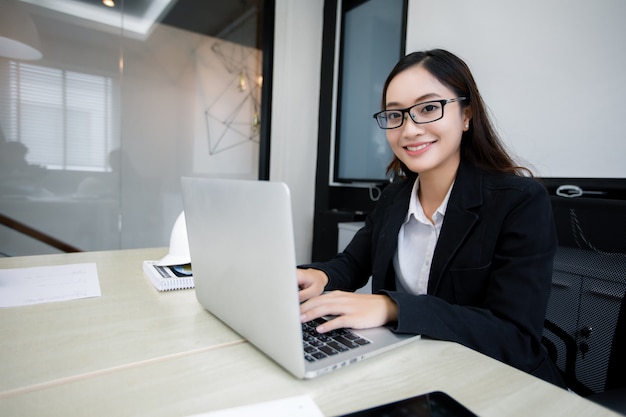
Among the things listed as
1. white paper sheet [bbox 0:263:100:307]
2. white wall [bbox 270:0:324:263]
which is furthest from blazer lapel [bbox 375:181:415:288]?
white wall [bbox 270:0:324:263]

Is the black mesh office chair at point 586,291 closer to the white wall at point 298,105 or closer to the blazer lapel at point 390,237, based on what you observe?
the blazer lapel at point 390,237

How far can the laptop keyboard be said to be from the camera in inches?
21.3

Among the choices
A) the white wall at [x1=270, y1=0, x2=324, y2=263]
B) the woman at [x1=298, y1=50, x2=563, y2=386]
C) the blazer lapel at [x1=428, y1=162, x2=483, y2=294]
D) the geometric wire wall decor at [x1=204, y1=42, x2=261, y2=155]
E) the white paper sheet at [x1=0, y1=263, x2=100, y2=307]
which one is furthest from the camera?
the white wall at [x1=270, y1=0, x2=324, y2=263]

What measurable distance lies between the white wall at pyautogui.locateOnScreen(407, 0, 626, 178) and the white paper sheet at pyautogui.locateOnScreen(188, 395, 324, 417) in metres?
1.59

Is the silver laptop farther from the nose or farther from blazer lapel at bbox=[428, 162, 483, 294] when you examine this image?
the nose

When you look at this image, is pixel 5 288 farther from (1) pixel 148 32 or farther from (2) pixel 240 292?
(1) pixel 148 32

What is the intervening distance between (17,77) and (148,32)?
0.86 meters

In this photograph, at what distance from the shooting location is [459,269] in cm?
89

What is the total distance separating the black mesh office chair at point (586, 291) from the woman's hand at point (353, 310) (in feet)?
1.60

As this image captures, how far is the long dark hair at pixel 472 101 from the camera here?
3.26 ft

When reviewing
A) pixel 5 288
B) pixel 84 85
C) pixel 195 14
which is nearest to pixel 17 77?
pixel 84 85

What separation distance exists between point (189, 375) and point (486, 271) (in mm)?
682

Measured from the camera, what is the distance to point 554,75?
1.65 metres

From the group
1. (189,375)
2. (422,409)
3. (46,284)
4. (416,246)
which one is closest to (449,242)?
(416,246)
